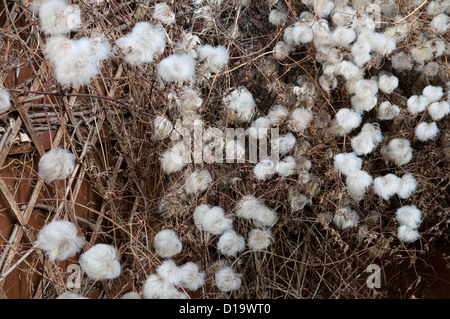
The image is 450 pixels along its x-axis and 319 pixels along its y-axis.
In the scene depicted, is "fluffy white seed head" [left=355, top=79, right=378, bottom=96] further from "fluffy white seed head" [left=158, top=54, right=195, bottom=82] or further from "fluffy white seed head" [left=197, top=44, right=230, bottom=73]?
"fluffy white seed head" [left=158, top=54, right=195, bottom=82]

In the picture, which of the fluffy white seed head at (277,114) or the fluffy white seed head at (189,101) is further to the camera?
the fluffy white seed head at (277,114)

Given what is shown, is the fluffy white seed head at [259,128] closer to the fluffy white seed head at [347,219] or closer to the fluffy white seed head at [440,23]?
the fluffy white seed head at [347,219]

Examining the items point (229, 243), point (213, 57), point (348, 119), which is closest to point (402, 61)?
point (348, 119)

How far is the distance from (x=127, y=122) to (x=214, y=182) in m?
0.44

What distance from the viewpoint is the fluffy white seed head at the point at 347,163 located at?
5.27 ft

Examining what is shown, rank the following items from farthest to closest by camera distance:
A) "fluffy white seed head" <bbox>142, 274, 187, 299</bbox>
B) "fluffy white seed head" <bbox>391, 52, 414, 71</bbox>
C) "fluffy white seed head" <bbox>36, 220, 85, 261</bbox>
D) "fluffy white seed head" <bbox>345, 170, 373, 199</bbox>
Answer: "fluffy white seed head" <bbox>391, 52, 414, 71</bbox>
"fluffy white seed head" <bbox>345, 170, 373, 199</bbox>
"fluffy white seed head" <bbox>142, 274, 187, 299</bbox>
"fluffy white seed head" <bbox>36, 220, 85, 261</bbox>

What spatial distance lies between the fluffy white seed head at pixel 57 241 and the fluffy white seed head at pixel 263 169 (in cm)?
66

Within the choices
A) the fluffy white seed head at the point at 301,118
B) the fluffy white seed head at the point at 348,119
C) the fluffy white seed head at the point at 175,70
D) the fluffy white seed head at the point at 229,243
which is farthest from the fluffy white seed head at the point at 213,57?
the fluffy white seed head at the point at 229,243

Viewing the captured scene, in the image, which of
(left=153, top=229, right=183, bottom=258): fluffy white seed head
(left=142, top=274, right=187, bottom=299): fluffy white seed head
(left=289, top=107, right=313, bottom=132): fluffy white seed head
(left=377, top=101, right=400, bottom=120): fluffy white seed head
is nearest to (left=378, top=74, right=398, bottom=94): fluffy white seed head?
(left=377, top=101, right=400, bottom=120): fluffy white seed head

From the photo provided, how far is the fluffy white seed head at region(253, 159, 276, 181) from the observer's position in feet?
5.44

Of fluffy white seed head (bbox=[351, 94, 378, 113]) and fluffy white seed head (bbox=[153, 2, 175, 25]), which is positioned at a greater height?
fluffy white seed head (bbox=[153, 2, 175, 25])

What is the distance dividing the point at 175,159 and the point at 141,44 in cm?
40

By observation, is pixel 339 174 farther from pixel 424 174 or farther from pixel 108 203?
Result: pixel 108 203

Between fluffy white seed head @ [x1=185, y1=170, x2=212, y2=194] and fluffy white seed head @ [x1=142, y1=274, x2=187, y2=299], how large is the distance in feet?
1.18
